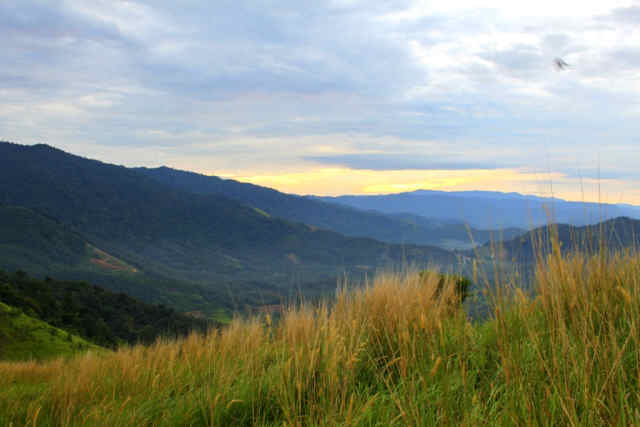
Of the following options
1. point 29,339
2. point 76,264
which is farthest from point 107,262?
point 29,339

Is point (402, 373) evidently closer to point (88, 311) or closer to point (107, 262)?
point (88, 311)

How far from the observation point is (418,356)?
299 centimetres

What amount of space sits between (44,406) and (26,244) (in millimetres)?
181609

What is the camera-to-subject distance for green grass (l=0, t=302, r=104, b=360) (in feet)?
94.6

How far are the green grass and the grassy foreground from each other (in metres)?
28.6

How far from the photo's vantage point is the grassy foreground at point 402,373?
208cm

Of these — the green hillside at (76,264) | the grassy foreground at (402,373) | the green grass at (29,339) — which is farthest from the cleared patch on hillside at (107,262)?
the grassy foreground at (402,373)

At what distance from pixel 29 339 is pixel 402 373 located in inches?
1435

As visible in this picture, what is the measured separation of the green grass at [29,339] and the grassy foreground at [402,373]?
28578 millimetres

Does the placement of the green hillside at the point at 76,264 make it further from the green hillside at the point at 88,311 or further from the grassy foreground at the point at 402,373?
the grassy foreground at the point at 402,373

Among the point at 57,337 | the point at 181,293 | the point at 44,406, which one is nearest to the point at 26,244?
the point at 181,293

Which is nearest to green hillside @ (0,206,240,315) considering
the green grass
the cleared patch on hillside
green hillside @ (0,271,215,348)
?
the cleared patch on hillside

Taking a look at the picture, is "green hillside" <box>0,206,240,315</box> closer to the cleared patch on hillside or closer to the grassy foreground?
the cleared patch on hillside

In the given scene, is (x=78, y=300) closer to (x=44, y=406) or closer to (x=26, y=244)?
(x=44, y=406)
